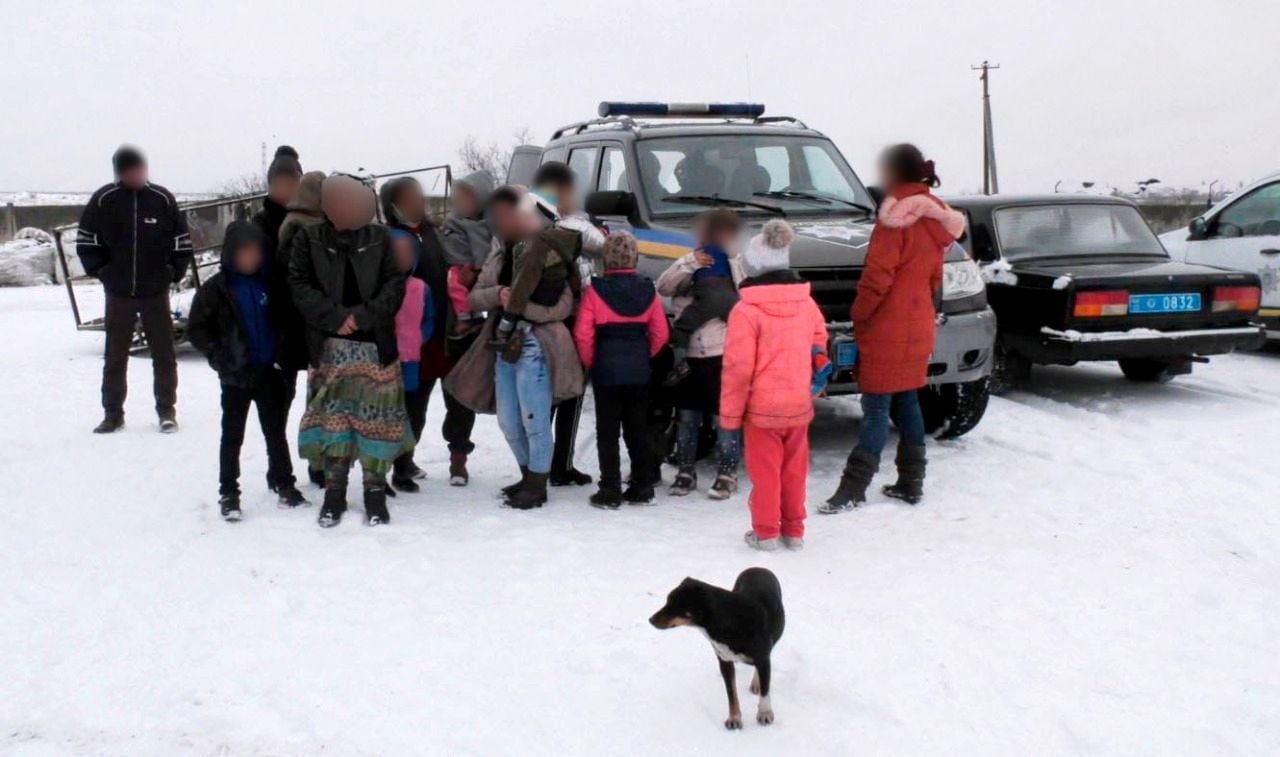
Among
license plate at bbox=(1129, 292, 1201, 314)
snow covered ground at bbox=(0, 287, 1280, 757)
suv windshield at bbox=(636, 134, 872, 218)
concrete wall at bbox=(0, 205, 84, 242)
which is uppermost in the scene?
concrete wall at bbox=(0, 205, 84, 242)

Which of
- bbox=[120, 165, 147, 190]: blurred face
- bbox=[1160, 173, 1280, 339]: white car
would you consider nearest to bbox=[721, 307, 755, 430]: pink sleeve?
bbox=[120, 165, 147, 190]: blurred face

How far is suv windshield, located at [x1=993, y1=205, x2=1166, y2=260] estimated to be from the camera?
8.57m

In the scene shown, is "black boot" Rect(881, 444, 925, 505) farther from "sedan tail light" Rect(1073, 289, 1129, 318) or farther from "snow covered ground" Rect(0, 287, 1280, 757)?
"sedan tail light" Rect(1073, 289, 1129, 318)

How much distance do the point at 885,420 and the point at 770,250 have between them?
1211 millimetres

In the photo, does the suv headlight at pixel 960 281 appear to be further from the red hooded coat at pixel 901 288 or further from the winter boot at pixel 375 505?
the winter boot at pixel 375 505

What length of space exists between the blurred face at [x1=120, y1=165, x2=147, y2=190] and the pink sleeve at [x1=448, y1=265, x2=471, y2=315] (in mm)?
2877

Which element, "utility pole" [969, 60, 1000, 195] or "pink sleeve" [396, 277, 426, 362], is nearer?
"pink sleeve" [396, 277, 426, 362]

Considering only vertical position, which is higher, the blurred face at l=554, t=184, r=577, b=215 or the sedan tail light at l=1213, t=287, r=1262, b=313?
the blurred face at l=554, t=184, r=577, b=215

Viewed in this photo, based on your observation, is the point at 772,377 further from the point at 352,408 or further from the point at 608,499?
the point at 352,408

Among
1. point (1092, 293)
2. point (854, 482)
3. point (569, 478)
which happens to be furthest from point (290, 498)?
point (1092, 293)

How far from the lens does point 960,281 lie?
635 cm

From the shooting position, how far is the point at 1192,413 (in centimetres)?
758

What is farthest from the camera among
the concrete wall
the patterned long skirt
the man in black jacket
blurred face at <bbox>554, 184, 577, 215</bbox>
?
the concrete wall

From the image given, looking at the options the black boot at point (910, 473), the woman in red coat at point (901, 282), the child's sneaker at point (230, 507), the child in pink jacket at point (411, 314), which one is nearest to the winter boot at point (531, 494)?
the child in pink jacket at point (411, 314)
